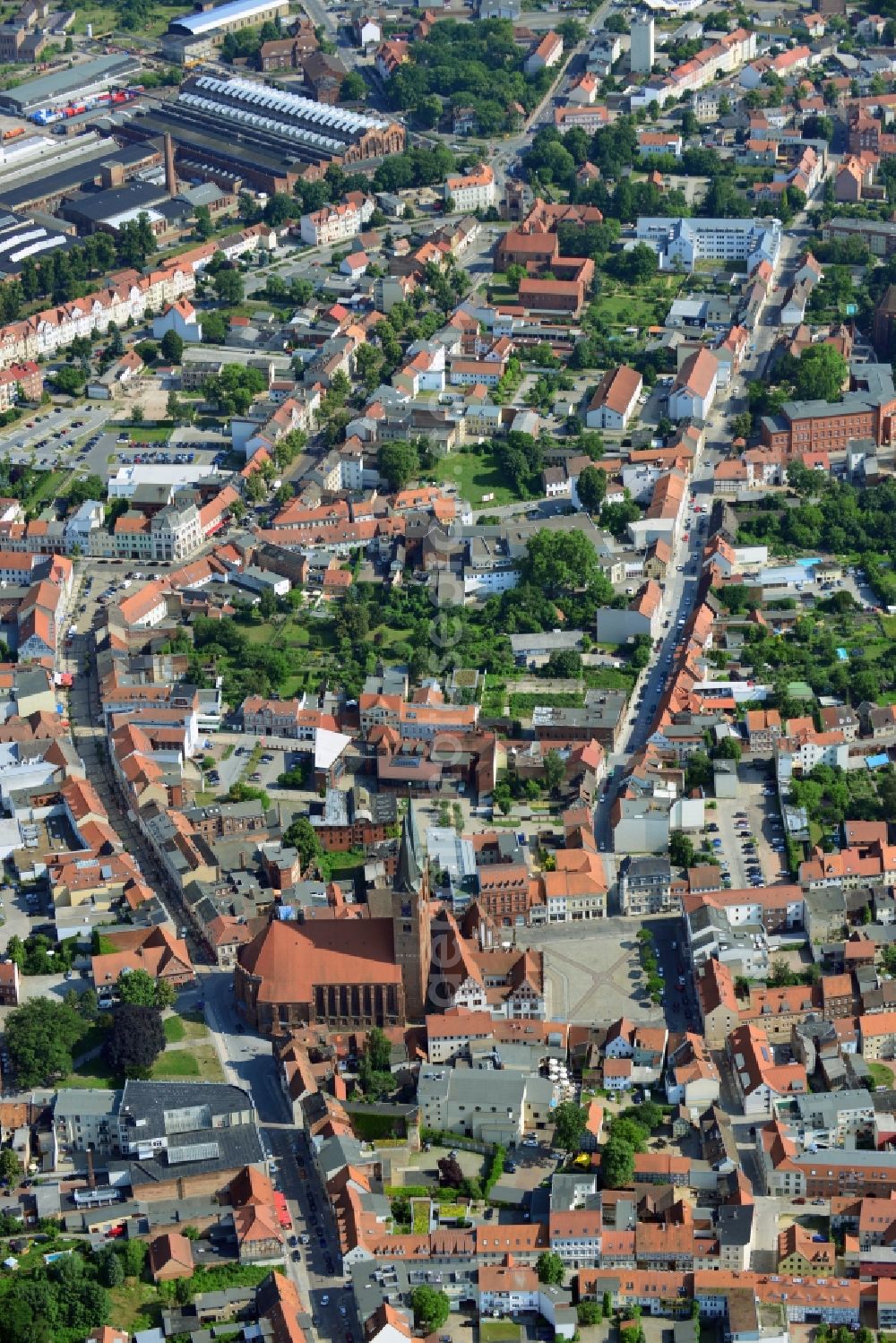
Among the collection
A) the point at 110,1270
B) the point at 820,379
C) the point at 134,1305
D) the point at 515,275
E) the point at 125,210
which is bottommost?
the point at 134,1305

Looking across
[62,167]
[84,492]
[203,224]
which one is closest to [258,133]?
[62,167]

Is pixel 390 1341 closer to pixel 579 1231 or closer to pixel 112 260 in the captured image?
pixel 579 1231

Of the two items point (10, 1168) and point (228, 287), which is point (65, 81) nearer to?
point (228, 287)

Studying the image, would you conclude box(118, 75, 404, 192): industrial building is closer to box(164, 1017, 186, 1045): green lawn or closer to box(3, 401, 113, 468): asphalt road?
box(3, 401, 113, 468): asphalt road

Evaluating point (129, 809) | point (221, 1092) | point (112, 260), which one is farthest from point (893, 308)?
point (221, 1092)

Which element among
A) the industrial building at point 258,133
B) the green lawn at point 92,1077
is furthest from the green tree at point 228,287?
the green lawn at point 92,1077
